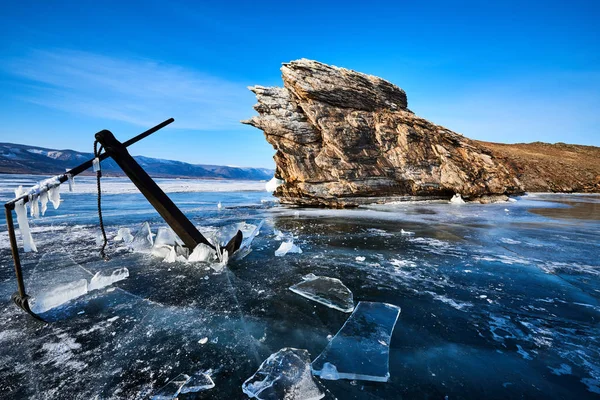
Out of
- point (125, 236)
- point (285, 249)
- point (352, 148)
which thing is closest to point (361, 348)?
point (285, 249)

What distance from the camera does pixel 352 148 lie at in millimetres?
16047

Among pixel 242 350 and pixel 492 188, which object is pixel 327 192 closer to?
pixel 492 188

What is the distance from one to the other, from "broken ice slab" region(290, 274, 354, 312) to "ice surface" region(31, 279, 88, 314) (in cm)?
260

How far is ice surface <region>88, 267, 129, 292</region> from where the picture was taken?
322 centimetres

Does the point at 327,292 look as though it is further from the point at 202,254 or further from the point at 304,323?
the point at 202,254

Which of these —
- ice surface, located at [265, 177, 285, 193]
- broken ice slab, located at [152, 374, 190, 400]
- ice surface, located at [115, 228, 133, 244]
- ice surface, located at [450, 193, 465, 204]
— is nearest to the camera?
broken ice slab, located at [152, 374, 190, 400]

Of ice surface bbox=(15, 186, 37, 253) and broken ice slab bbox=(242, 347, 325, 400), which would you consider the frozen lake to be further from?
ice surface bbox=(15, 186, 37, 253)

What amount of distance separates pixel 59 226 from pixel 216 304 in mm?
7854

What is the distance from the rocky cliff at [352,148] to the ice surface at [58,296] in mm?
13216

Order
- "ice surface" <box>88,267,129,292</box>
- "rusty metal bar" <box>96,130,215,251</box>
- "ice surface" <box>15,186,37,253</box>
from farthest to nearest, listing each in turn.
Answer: "rusty metal bar" <box>96,130,215,251</box>, "ice surface" <box>88,267,129,292</box>, "ice surface" <box>15,186,37,253</box>

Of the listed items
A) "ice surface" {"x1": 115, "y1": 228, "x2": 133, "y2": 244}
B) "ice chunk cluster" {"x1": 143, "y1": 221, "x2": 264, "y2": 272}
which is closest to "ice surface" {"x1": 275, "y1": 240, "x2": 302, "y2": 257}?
"ice chunk cluster" {"x1": 143, "y1": 221, "x2": 264, "y2": 272}

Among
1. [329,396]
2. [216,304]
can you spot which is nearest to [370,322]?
[329,396]

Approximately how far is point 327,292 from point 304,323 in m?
0.64

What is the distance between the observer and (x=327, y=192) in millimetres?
15773
